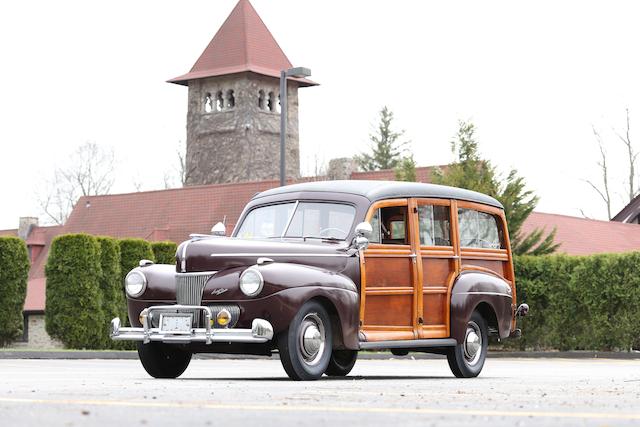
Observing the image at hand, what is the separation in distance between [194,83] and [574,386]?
70.3 m

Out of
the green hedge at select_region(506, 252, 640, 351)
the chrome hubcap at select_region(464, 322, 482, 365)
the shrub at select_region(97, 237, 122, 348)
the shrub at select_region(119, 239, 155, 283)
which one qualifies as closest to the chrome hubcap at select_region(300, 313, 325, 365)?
the chrome hubcap at select_region(464, 322, 482, 365)

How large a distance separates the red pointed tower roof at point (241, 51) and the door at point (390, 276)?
209 ft

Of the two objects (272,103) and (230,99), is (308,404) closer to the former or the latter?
(272,103)

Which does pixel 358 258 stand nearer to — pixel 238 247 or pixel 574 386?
pixel 238 247

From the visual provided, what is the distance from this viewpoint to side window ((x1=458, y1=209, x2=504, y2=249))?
16.3 metres

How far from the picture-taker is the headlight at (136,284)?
1435 cm

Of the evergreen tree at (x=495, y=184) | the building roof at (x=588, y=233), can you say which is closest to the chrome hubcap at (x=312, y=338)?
the evergreen tree at (x=495, y=184)

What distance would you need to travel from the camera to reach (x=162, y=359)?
14.6 m

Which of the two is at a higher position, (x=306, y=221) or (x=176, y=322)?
(x=306, y=221)

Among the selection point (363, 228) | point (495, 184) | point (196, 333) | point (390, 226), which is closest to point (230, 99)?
point (495, 184)

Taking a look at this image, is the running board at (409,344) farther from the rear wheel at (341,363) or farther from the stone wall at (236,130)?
the stone wall at (236,130)

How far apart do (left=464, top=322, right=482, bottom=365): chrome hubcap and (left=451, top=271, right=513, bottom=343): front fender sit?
0.76 feet

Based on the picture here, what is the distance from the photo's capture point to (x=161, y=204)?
61312 mm

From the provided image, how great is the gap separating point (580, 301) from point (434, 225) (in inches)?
679
